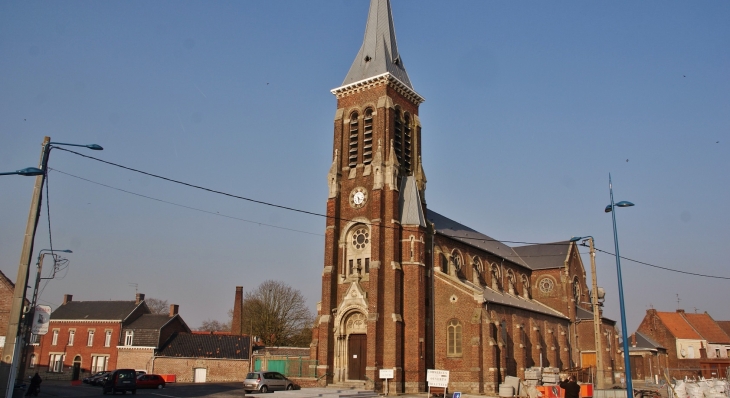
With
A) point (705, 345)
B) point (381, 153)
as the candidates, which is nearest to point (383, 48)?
point (381, 153)

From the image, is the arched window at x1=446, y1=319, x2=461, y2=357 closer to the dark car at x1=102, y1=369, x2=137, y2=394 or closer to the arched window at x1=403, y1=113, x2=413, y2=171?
the arched window at x1=403, y1=113, x2=413, y2=171

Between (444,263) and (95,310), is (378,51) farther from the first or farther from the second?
(95,310)

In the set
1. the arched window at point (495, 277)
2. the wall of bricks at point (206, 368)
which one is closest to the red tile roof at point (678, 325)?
the arched window at point (495, 277)

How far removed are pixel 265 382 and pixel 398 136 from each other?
19.6 meters

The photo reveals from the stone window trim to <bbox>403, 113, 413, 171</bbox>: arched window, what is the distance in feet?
39.8

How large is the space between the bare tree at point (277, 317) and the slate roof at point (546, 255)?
28.7m

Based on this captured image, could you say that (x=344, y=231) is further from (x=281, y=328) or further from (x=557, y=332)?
(x=281, y=328)

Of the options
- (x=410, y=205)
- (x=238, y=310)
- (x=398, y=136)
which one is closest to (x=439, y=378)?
(x=410, y=205)

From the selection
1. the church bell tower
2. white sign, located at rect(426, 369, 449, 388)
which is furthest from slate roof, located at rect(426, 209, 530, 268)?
white sign, located at rect(426, 369, 449, 388)

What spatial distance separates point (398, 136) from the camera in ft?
146

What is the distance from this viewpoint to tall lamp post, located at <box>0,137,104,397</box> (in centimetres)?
1662

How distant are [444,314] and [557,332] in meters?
17.0

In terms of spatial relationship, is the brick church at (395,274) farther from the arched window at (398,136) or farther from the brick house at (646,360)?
the brick house at (646,360)

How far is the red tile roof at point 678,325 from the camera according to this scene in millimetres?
75562
